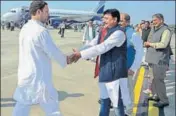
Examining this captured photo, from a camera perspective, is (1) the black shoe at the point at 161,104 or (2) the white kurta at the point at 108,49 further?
(1) the black shoe at the point at 161,104

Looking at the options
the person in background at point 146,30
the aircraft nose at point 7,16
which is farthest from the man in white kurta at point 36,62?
the aircraft nose at point 7,16

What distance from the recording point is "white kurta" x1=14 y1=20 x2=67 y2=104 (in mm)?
4812

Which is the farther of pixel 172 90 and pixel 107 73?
pixel 172 90

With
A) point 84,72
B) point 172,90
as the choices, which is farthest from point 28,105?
point 84,72

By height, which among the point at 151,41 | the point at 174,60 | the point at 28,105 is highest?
the point at 151,41

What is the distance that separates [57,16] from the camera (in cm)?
→ 8506

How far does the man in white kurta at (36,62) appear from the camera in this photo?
4.82 m

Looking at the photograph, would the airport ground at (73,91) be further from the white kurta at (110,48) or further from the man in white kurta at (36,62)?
the man in white kurta at (36,62)

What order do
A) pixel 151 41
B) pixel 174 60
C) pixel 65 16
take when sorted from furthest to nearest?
1. pixel 65 16
2. pixel 174 60
3. pixel 151 41

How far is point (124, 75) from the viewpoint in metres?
5.54

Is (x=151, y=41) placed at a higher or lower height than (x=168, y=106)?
higher

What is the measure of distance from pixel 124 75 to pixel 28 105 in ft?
4.50

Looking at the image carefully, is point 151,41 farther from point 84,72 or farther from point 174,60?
point 174,60

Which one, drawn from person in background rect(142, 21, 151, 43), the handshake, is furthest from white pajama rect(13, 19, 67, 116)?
person in background rect(142, 21, 151, 43)
